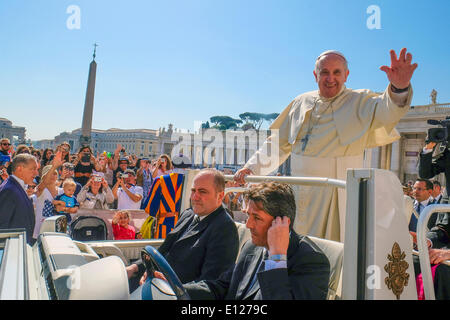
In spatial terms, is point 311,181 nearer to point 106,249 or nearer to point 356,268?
point 356,268

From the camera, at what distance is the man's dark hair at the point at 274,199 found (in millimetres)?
1935

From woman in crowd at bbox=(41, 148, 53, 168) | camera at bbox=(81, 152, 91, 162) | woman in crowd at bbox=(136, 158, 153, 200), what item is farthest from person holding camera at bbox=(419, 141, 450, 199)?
woman in crowd at bbox=(41, 148, 53, 168)

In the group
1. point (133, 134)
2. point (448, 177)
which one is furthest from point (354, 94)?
point (133, 134)

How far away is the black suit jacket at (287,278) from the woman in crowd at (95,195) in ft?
16.2

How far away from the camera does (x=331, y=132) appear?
3250 mm

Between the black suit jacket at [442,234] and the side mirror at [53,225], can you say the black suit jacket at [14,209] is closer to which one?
the side mirror at [53,225]

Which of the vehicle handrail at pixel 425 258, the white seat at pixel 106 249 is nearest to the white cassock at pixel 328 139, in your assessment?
the vehicle handrail at pixel 425 258

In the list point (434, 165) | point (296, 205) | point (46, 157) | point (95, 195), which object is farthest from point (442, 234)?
point (46, 157)

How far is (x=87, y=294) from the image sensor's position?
1348mm

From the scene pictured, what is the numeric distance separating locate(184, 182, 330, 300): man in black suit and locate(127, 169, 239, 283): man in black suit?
11.0 inches

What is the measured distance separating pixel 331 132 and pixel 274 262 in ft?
5.86

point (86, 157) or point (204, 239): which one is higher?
point (86, 157)

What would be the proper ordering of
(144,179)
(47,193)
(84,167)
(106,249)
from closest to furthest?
1. (106,249)
2. (47,193)
3. (84,167)
4. (144,179)
